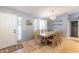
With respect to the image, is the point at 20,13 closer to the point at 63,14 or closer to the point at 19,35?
the point at 19,35

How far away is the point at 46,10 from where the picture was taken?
2.32 metres

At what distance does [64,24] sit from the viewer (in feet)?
7.91

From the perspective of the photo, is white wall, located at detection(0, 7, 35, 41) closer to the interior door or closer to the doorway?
the interior door

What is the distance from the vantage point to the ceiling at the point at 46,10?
2262 mm

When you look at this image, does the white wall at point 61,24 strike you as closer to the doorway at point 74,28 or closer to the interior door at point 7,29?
the doorway at point 74,28

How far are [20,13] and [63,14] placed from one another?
1081mm

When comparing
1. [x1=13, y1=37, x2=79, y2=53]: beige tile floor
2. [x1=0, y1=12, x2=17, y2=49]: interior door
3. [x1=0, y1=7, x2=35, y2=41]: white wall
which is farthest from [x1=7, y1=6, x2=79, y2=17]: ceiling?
[x1=13, y1=37, x2=79, y2=53]: beige tile floor

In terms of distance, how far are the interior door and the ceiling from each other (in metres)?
0.28
